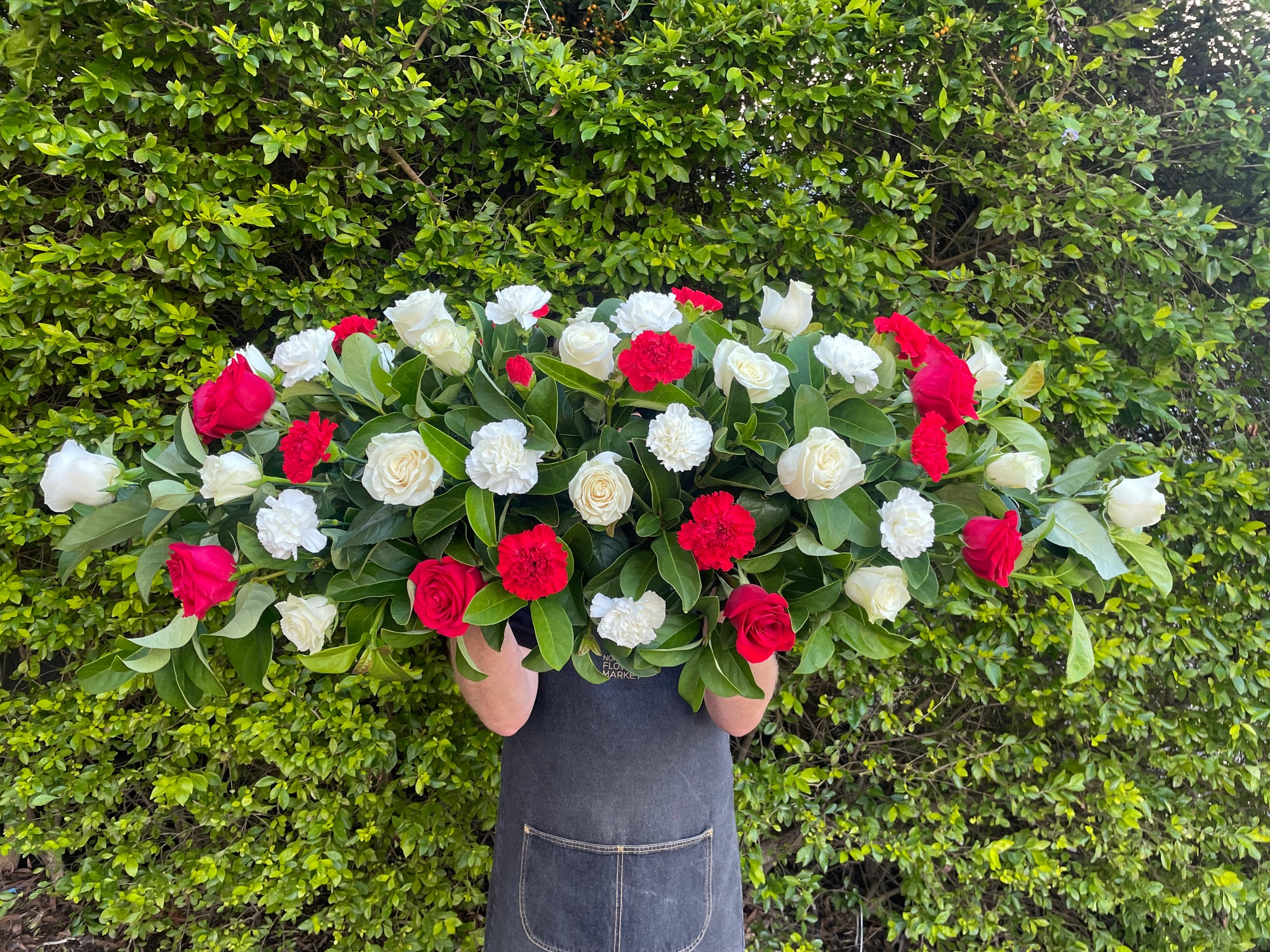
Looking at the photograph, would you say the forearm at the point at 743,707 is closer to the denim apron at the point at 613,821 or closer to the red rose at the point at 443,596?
the denim apron at the point at 613,821

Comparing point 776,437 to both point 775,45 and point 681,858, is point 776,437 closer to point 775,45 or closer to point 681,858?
point 681,858

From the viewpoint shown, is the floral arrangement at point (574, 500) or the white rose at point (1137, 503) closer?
the floral arrangement at point (574, 500)

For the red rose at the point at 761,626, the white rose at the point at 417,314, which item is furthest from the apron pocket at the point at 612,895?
the white rose at the point at 417,314

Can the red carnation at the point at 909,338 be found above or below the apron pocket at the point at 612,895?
above

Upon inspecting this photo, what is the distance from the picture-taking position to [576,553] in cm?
88

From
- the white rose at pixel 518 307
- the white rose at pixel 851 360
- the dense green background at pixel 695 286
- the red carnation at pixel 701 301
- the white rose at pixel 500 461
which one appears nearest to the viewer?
the white rose at pixel 500 461

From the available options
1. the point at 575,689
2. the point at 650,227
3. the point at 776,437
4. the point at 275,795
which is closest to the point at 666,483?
A: the point at 776,437

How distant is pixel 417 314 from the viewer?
0.91m

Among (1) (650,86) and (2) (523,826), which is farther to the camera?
(1) (650,86)

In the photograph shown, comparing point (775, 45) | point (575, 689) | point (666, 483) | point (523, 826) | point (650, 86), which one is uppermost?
point (775, 45)

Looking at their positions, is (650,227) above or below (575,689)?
above

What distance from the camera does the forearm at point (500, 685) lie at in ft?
3.20

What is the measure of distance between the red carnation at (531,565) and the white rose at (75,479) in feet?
1.92

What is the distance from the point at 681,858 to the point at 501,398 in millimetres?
774
